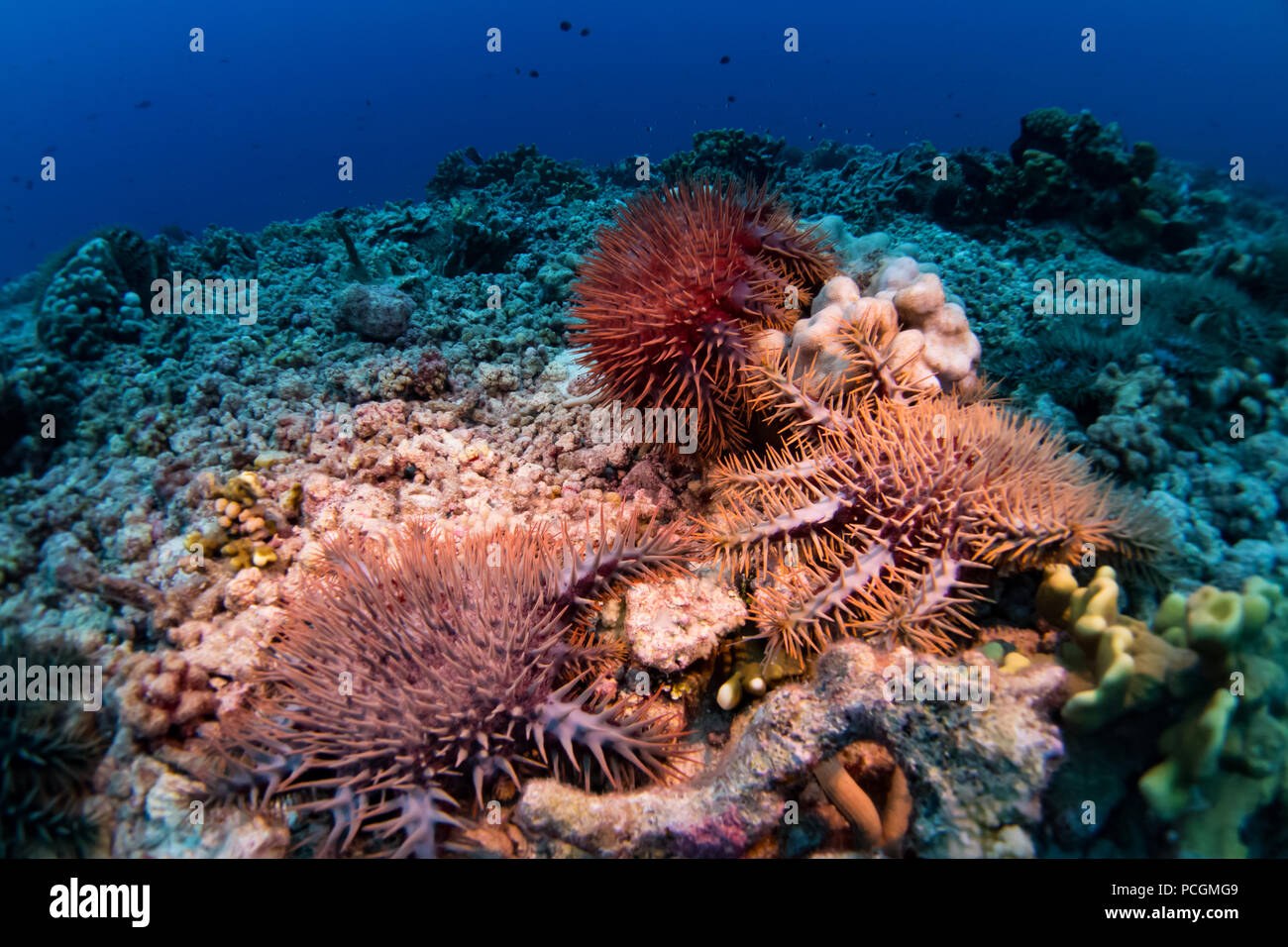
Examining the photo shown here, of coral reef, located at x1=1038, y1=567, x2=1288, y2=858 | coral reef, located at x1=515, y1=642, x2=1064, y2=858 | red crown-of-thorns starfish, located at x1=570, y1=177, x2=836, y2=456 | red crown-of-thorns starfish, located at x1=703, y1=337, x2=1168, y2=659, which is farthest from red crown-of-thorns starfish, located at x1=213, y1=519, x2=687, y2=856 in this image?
coral reef, located at x1=1038, y1=567, x2=1288, y2=858

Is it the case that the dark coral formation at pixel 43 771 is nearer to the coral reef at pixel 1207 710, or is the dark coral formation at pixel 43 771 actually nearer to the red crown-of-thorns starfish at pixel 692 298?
the red crown-of-thorns starfish at pixel 692 298

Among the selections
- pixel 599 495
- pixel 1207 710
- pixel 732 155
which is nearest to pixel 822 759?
pixel 1207 710

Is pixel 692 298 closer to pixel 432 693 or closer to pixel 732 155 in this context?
pixel 432 693

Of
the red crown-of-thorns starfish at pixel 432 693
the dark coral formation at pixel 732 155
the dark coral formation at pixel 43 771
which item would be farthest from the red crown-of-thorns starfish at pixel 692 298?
the dark coral formation at pixel 732 155

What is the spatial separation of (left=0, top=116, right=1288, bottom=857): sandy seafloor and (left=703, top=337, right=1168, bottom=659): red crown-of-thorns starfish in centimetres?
23

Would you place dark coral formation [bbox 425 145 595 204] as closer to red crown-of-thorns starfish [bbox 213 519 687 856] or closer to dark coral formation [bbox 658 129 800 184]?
dark coral formation [bbox 658 129 800 184]

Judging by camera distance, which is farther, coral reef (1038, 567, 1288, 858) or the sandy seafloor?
the sandy seafloor

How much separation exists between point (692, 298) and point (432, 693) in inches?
92.0

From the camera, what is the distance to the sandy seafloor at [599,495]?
2.15 metres

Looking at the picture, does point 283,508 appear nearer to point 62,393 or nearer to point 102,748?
point 102,748

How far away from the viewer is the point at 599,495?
3.98 m

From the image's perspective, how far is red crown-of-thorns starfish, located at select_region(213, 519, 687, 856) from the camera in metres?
2.33

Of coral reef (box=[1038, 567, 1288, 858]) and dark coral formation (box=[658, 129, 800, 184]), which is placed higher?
dark coral formation (box=[658, 129, 800, 184])
